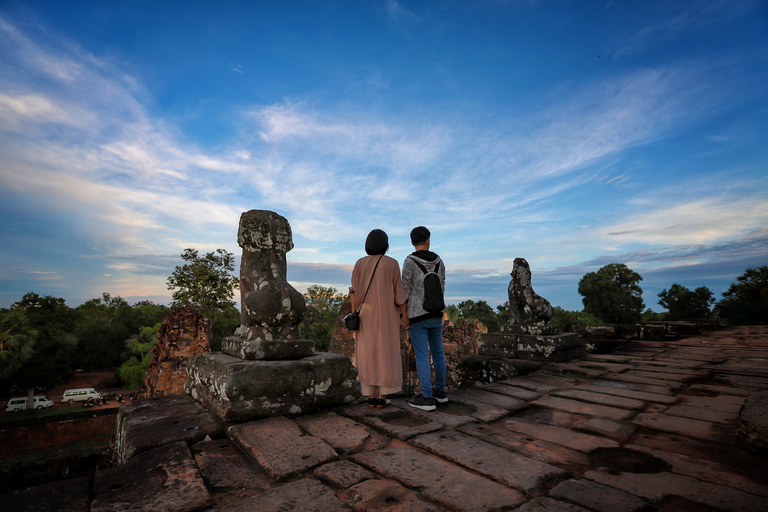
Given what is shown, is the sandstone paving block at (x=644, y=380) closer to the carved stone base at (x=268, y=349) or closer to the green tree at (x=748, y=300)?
the carved stone base at (x=268, y=349)

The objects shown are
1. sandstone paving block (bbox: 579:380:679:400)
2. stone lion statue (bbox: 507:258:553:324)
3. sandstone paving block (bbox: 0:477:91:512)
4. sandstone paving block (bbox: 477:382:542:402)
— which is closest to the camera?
sandstone paving block (bbox: 0:477:91:512)

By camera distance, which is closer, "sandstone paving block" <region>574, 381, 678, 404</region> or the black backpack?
the black backpack

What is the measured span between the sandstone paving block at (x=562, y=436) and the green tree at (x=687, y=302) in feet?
68.2

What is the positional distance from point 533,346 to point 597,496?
407 centimetres

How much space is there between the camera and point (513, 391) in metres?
3.78

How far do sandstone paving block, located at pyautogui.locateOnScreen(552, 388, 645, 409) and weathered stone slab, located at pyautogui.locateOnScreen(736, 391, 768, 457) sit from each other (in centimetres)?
98

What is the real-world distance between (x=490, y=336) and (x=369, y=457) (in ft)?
14.6

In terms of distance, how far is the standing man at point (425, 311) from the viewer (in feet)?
10.8

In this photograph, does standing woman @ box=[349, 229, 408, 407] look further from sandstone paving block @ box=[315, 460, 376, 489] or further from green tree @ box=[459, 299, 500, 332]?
green tree @ box=[459, 299, 500, 332]

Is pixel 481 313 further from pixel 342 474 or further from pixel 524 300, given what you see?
pixel 342 474

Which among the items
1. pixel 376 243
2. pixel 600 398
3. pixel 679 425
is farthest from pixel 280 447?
pixel 600 398

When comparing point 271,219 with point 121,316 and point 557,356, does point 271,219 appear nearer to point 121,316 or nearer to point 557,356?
point 557,356

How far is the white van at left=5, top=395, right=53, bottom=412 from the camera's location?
22688mm

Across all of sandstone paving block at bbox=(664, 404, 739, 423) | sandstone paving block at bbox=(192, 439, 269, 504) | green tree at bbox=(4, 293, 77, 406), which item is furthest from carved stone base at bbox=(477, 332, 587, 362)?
green tree at bbox=(4, 293, 77, 406)
